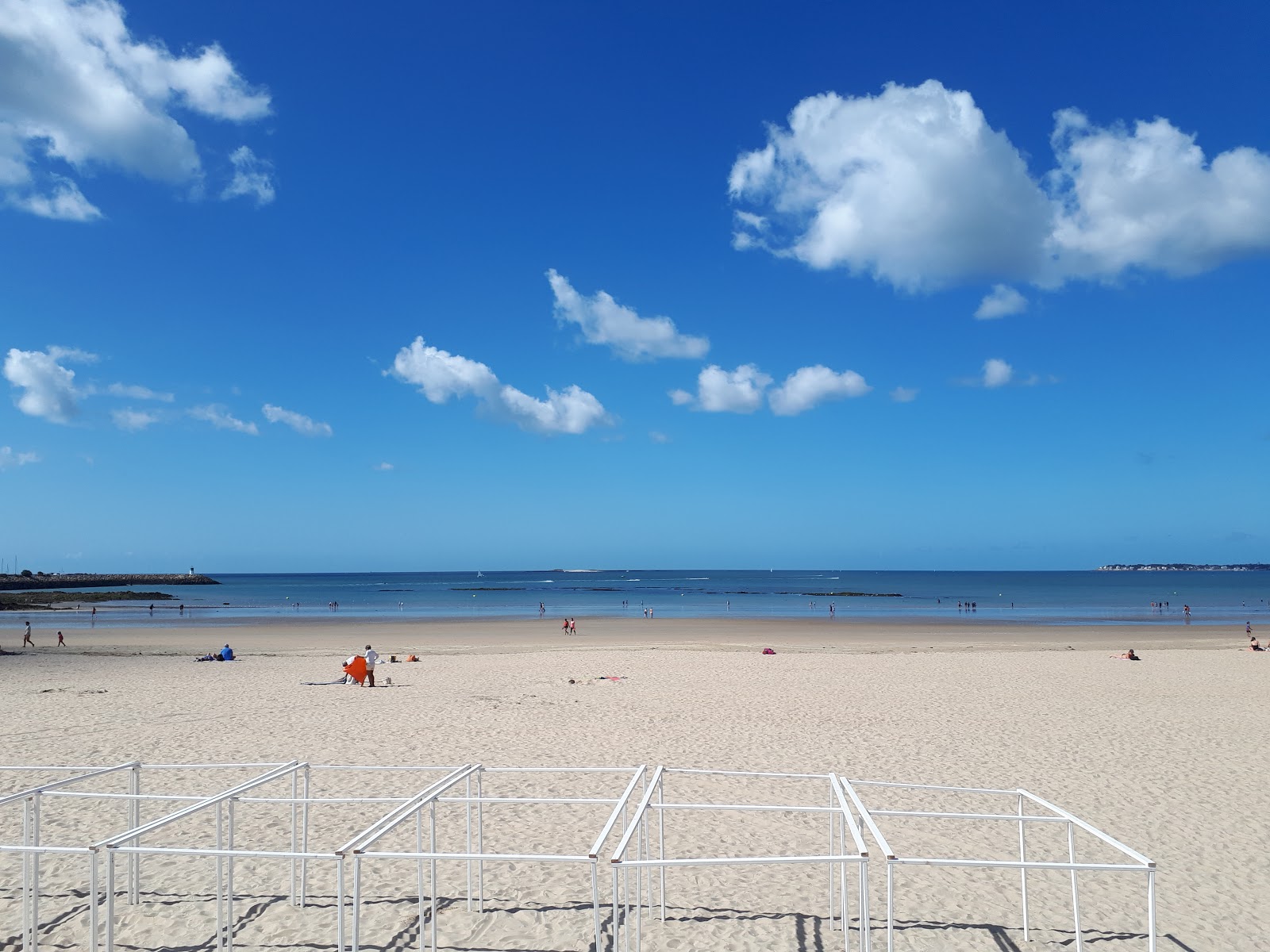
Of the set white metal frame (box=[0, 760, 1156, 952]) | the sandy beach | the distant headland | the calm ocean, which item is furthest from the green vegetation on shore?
white metal frame (box=[0, 760, 1156, 952])

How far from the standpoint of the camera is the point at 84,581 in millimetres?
122375

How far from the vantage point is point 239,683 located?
21.3 metres

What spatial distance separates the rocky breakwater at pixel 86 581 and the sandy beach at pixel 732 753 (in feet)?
323

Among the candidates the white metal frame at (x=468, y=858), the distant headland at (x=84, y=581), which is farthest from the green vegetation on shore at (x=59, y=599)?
the white metal frame at (x=468, y=858)

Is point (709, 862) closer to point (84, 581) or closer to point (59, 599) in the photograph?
point (59, 599)

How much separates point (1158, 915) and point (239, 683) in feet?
66.0

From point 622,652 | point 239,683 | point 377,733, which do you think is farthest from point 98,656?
point 377,733

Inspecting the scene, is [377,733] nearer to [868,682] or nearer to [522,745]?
[522,745]

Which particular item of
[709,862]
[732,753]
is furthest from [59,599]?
[709,862]

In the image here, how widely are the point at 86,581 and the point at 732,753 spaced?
136 metres

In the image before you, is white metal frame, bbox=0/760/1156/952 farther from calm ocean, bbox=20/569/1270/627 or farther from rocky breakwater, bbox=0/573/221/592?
rocky breakwater, bbox=0/573/221/592

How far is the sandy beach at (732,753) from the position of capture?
705cm

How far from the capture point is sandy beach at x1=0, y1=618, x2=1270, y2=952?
23.1 ft

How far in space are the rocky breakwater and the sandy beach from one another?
3876 inches
